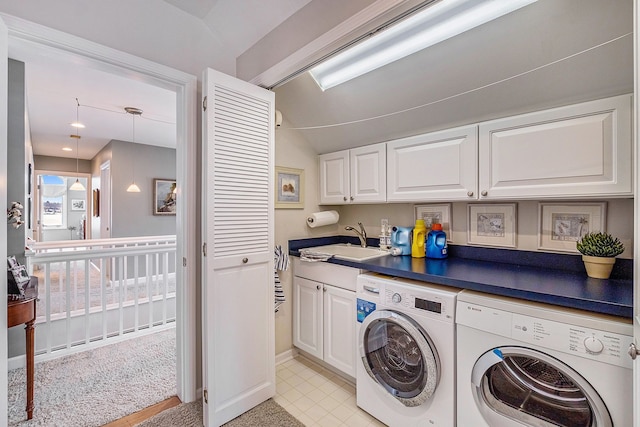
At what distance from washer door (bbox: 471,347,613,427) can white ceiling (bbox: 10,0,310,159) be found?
208cm

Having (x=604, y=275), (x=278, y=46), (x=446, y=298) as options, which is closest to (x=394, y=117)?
(x=278, y=46)

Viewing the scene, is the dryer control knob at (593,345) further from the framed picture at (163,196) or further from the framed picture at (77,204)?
the framed picture at (77,204)

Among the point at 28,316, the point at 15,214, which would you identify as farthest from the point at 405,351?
the point at 15,214

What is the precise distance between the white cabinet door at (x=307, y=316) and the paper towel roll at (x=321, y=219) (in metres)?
0.50

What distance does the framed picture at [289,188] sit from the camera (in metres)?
2.44

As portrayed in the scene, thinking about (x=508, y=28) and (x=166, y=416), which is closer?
(x=508, y=28)

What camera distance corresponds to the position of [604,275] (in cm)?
148

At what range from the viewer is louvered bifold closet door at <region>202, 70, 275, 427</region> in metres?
1.66

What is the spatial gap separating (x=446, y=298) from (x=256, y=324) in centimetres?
117

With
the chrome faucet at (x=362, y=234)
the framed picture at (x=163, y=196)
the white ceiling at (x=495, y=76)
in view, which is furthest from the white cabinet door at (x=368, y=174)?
the framed picture at (x=163, y=196)

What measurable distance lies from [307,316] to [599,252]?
187cm

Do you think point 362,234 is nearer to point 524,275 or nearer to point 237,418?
point 524,275

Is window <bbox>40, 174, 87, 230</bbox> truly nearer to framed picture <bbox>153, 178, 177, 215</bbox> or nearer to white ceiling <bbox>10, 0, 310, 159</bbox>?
white ceiling <bbox>10, 0, 310, 159</bbox>

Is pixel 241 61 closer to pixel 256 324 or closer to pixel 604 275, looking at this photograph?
pixel 256 324
